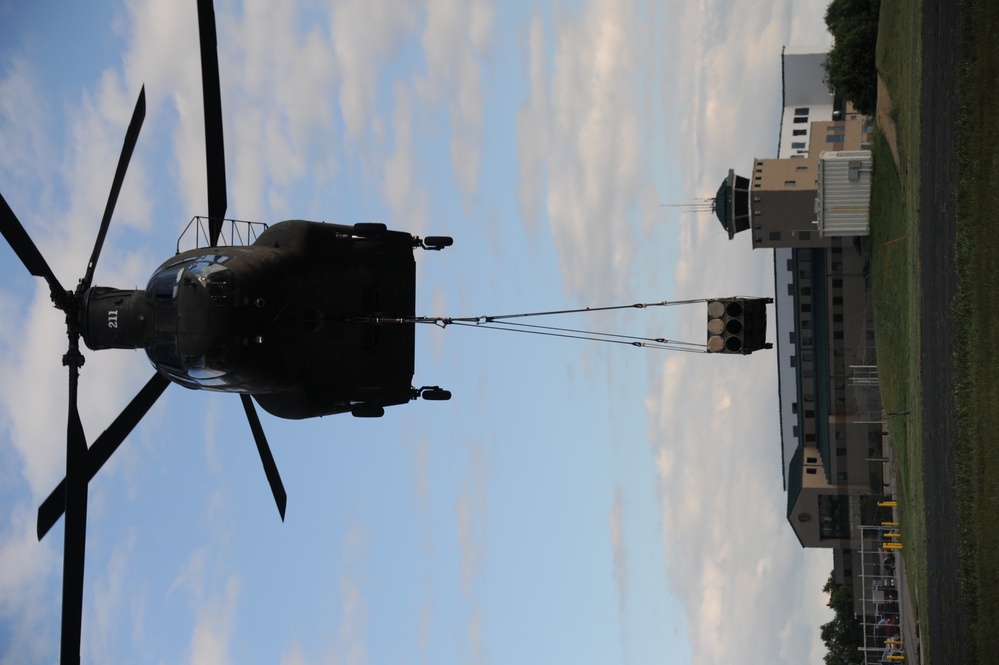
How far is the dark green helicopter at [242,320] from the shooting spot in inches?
841

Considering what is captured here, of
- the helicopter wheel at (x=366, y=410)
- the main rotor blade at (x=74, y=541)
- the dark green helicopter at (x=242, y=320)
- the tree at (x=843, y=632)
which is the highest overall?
the dark green helicopter at (x=242, y=320)

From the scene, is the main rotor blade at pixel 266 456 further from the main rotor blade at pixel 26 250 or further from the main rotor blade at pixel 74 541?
the main rotor blade at pixel 26 250

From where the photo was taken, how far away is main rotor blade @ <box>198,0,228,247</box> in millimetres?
22547

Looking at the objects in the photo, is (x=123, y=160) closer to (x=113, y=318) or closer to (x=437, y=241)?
(x=113, y=318)

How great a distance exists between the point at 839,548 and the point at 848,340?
776 inches

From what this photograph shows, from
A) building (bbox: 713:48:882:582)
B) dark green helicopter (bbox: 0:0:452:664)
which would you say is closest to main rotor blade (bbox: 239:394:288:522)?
dark green helicopter (bbox: 0:0:452:664)

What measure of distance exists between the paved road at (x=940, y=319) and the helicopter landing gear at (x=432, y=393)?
1714 cm

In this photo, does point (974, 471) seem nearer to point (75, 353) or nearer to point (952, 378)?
point (952, 378)

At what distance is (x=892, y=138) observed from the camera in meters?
45.6

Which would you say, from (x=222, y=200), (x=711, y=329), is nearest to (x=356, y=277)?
(x=222, y=200)

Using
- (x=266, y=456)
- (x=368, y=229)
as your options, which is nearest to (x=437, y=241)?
(x=368, y=229)

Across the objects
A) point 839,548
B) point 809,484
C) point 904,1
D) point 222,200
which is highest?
point 904,1

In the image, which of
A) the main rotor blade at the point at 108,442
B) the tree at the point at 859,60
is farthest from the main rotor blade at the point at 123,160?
the tree at the point at 859,60

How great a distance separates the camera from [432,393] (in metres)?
25.2
